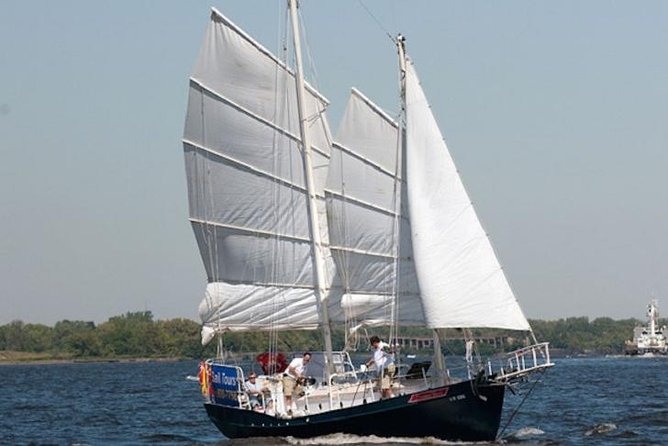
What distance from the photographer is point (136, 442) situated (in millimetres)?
41594

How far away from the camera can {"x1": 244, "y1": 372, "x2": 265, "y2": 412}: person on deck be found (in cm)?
3700

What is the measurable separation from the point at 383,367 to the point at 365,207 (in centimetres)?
467

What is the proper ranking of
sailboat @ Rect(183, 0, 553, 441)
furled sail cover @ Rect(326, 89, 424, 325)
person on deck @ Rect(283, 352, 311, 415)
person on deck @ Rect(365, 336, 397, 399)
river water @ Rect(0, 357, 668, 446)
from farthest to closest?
river water @ Rect(0, 357, 668, 446), furled sail cover @ Rect(326, 89, 424, 325), person on deck @ Rect(283, 352, 311, 415), person on deck @ Rect(365, 336, 397, 399), sailboat @ Rect(183, 0, 553, 441)

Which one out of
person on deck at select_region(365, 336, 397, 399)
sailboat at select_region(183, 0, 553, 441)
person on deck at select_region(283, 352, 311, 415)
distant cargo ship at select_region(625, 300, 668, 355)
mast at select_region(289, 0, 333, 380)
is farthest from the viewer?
distant cargo ship at select_region(625, 300, 668, 355)

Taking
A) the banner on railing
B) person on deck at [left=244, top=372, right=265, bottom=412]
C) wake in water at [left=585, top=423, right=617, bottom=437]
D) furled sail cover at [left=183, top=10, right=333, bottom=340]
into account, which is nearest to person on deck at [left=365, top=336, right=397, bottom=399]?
person on deck at [left=244, top=372, right=265, bottom=412]

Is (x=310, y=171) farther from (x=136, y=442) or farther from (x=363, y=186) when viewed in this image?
(x=136, y=442)

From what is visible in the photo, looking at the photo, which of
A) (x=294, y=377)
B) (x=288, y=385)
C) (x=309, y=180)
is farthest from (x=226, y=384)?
(x=309, y=180)

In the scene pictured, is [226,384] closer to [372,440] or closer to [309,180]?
[372,440]

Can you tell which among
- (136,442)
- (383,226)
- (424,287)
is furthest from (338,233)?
(136,442)

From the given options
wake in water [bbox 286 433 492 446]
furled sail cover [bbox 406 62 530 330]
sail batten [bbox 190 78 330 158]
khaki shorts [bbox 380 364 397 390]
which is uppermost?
sail batten [bbox 190 78 330 158]

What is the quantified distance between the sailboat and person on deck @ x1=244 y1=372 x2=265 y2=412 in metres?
0.27

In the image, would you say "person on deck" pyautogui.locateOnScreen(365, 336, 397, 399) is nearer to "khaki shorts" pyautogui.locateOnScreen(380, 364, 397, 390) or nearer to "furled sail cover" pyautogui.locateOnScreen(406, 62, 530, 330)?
"khaki shorts" pyautogui.locateOnScreen(380, 364, 397, 390)

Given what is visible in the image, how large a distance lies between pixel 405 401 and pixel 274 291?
7499 mm

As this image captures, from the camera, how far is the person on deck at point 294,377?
36.0 meters
